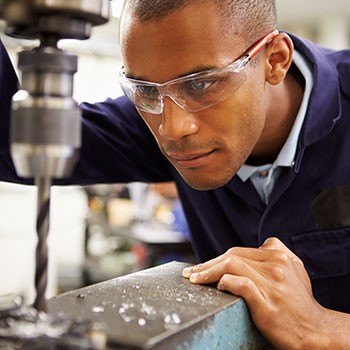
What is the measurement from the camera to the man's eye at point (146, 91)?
1066 mm

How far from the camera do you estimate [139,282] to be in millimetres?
805

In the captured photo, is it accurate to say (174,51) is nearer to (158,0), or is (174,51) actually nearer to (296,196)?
(158,0)

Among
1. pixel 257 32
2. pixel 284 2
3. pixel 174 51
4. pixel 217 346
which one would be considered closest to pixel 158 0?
pixel 174 51

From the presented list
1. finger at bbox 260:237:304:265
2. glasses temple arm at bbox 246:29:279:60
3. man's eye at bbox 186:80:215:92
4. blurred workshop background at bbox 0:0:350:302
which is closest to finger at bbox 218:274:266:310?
finger at bbox 260:237:304:265

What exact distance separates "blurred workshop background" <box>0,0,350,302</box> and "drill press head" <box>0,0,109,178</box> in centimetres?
245

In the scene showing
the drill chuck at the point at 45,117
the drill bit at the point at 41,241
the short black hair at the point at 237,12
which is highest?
the short black hair at the point at 237,12

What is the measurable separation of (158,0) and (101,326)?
25.1 inches

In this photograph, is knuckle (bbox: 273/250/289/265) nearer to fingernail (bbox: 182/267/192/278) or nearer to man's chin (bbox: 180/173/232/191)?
fingernail (bbox: 182/267/192/278)

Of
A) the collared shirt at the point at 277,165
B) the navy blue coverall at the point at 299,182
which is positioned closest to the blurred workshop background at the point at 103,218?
the navy blue coverall at the point at 299,182

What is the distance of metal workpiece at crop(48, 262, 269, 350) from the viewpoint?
600 mm

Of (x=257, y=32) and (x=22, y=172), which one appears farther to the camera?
(x=257, y=32)

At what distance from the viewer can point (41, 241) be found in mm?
618

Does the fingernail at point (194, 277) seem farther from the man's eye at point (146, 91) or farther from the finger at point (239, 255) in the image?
the man's eye at point (146, 91)

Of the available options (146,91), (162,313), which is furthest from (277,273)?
(146,91)
